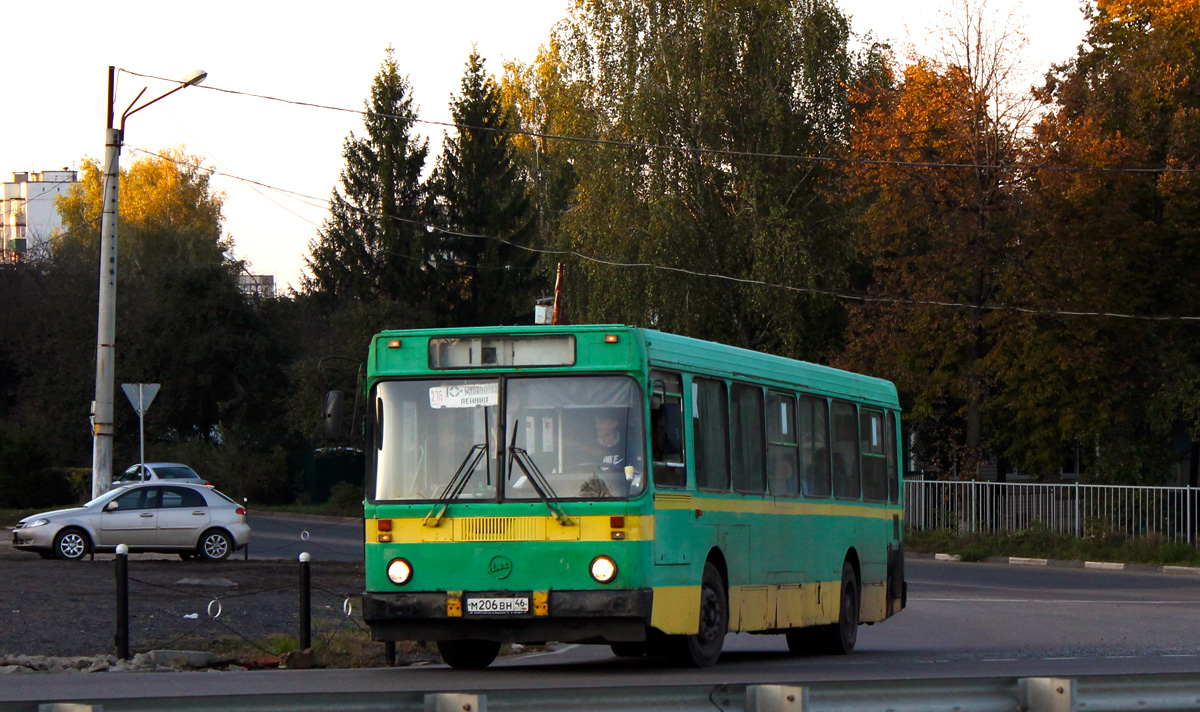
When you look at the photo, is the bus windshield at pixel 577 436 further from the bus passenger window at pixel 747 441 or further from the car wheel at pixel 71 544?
the car wheel at pixel 71 544

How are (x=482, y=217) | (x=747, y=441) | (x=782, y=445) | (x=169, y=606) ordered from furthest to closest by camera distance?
(x=482, y=217) → (x=169, y=606) → (x=782, y=445) → (x=747, y=441)

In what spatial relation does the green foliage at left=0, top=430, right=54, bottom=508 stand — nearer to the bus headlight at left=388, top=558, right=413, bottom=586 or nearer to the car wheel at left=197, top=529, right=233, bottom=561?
the car wheel at left=197, top=529, right=233, bottom=561

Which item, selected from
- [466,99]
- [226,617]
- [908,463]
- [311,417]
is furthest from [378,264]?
[226,617]

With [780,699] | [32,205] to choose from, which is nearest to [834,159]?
[780,699]

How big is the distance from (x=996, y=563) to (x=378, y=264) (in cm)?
3640

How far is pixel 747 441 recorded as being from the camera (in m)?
13.6

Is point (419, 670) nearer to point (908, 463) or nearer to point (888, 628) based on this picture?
point (888, 628)

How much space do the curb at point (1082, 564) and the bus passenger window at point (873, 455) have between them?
1776cm

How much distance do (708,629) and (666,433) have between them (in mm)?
1766

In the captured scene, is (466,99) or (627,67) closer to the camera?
(627,67)

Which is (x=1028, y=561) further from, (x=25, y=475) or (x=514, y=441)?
(x=25, y=475)

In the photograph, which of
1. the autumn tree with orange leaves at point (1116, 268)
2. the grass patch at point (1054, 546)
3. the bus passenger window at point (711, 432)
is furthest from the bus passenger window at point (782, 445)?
the autumn tree with orange leaves at point (1116, 268)

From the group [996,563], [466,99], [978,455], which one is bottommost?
[996,563]

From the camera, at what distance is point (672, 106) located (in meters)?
43.9
